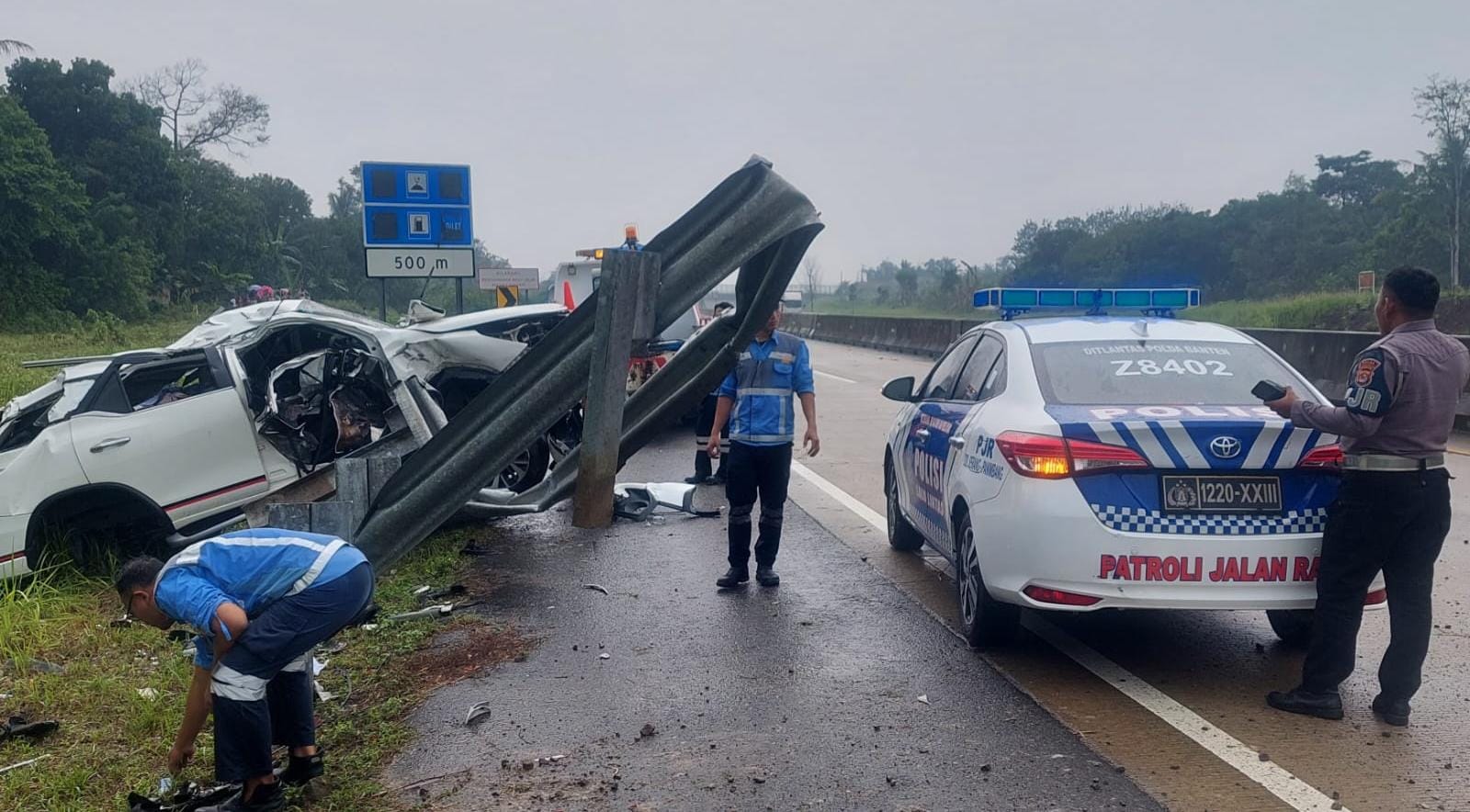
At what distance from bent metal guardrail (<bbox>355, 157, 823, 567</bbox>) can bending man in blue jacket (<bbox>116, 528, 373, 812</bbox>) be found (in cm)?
218

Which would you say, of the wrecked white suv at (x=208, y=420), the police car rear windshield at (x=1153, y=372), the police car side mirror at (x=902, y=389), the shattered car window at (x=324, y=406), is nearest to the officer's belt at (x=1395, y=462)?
the police car rear windshield at (x=1153, y=372)

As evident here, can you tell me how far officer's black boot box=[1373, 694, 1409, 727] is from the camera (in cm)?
473

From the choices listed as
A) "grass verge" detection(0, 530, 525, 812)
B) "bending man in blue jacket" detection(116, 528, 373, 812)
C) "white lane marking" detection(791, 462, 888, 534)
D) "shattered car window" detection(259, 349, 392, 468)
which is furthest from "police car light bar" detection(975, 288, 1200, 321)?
"bending man in blue jacket" detection(116, 528, 373, 812)

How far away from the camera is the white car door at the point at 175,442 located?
25.0ft

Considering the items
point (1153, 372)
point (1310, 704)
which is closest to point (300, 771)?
point (1310, 704)

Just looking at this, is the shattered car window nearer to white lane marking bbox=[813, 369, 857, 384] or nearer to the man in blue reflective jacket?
the man in blue reflective jacket

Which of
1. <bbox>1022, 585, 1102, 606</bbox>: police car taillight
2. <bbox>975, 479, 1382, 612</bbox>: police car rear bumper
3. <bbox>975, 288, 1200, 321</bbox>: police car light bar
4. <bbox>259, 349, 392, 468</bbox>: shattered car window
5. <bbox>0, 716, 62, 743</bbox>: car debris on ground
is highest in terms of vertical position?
<bbox>975, 288, 1200, 321</bbox>: police car light bar

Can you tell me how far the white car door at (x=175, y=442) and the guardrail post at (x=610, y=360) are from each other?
3171 millimetres

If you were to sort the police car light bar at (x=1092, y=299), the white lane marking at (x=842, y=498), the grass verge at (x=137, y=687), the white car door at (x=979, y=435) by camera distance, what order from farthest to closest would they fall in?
the white lane marking at (x=842, y=498) → the police car light bar at (x=1092, y=299) → the white car door at (x=979, y=435) → the grass verge at (x=137, y=687)

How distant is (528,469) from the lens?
9641mm

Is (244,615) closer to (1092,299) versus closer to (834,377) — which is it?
(1092,299)

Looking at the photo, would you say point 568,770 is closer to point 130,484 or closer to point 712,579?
point 712,579

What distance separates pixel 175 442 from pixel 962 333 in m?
5.56

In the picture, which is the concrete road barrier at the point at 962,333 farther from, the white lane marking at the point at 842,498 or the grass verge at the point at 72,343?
the grass verge at the point at 72,343
